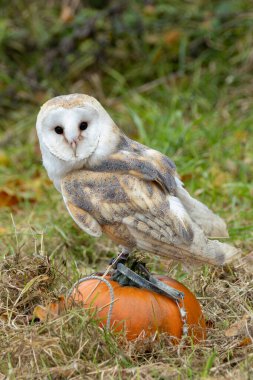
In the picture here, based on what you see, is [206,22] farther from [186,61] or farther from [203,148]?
[203,148]

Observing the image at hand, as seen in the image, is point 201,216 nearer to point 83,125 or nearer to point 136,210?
point 136,210

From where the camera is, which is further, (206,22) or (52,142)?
(206,22)

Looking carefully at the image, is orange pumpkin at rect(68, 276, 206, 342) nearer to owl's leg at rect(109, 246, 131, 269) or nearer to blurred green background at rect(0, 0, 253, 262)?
owl's leg at rect(109, 246, 131, 269)

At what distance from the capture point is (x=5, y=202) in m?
6.73

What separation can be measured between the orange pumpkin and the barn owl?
0.22 m

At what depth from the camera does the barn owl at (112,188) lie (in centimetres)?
392

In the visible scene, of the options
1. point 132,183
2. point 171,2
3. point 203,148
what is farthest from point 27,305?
point 171,2

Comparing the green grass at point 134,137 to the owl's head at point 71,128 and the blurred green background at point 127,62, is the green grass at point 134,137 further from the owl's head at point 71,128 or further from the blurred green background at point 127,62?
the owl's head at point 71,128

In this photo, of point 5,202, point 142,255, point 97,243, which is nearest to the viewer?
point 142,255

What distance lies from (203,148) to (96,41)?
8.03ft

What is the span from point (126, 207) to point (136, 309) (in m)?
0.48

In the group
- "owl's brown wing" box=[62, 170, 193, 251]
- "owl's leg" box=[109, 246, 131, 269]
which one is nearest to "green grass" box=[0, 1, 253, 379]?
"owl's leg" box=[109, 246, 131, 269]

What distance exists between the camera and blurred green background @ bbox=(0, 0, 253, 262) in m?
8.20

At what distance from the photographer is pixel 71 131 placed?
3893mm
